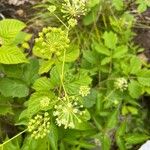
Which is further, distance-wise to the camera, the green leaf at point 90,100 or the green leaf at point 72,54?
the green leaf at point 90,100

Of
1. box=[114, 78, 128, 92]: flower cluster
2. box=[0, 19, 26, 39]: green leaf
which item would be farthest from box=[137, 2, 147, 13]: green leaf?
box=[0, 19, 26, 39]: green leaf

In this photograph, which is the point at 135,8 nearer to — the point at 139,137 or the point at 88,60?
the point at 88,60

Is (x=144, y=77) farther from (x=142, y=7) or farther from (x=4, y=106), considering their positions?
(x=4, y=106)

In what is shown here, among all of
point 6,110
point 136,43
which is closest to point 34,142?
point 6,110

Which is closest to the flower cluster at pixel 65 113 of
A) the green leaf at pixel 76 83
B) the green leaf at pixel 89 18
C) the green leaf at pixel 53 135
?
the green leaf at pixel 76 83

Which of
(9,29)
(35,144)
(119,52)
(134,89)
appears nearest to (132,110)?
(134,89)

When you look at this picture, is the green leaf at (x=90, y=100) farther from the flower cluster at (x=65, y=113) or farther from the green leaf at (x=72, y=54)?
the flower cluster at (x=65, y=113)
